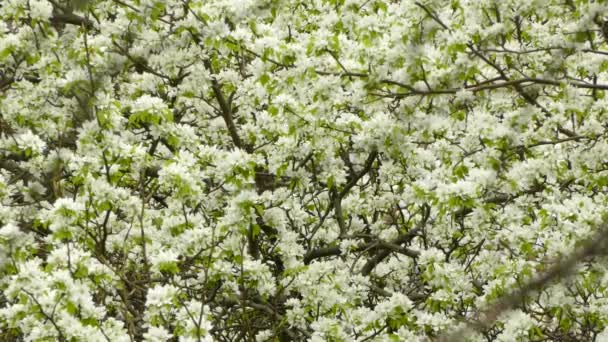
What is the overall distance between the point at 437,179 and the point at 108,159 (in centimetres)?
241

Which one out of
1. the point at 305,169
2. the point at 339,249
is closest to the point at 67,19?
the point at 305,169

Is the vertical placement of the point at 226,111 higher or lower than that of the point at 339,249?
higher

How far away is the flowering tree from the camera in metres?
5.00

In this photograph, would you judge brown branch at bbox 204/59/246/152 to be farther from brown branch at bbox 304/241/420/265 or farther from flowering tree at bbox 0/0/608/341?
brown branch at bbox 304/241/420/265

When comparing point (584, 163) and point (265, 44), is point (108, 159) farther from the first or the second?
point (584, 163)

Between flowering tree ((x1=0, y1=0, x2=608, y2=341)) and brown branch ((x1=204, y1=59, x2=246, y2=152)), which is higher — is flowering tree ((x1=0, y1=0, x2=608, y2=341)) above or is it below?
below

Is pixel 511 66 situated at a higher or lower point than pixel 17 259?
higher

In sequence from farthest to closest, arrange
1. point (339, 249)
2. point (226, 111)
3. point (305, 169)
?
1. point (226, 111)
2. point (339, 249)
3. point (305, 169)

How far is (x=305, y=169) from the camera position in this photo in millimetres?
6410

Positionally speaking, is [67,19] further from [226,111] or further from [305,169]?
[305,169]

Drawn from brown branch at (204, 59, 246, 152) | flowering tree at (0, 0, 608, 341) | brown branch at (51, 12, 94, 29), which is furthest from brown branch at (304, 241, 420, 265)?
brown branch at (51, 12, 94, 29)

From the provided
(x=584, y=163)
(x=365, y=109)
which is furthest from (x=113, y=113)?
(x=584, y=163)

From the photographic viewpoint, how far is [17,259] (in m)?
4.85

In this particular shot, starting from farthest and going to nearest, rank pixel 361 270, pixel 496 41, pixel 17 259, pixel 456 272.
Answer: pixel 361 270 → pixel 496 41 → pixel 456 272 → pixel 17 259
